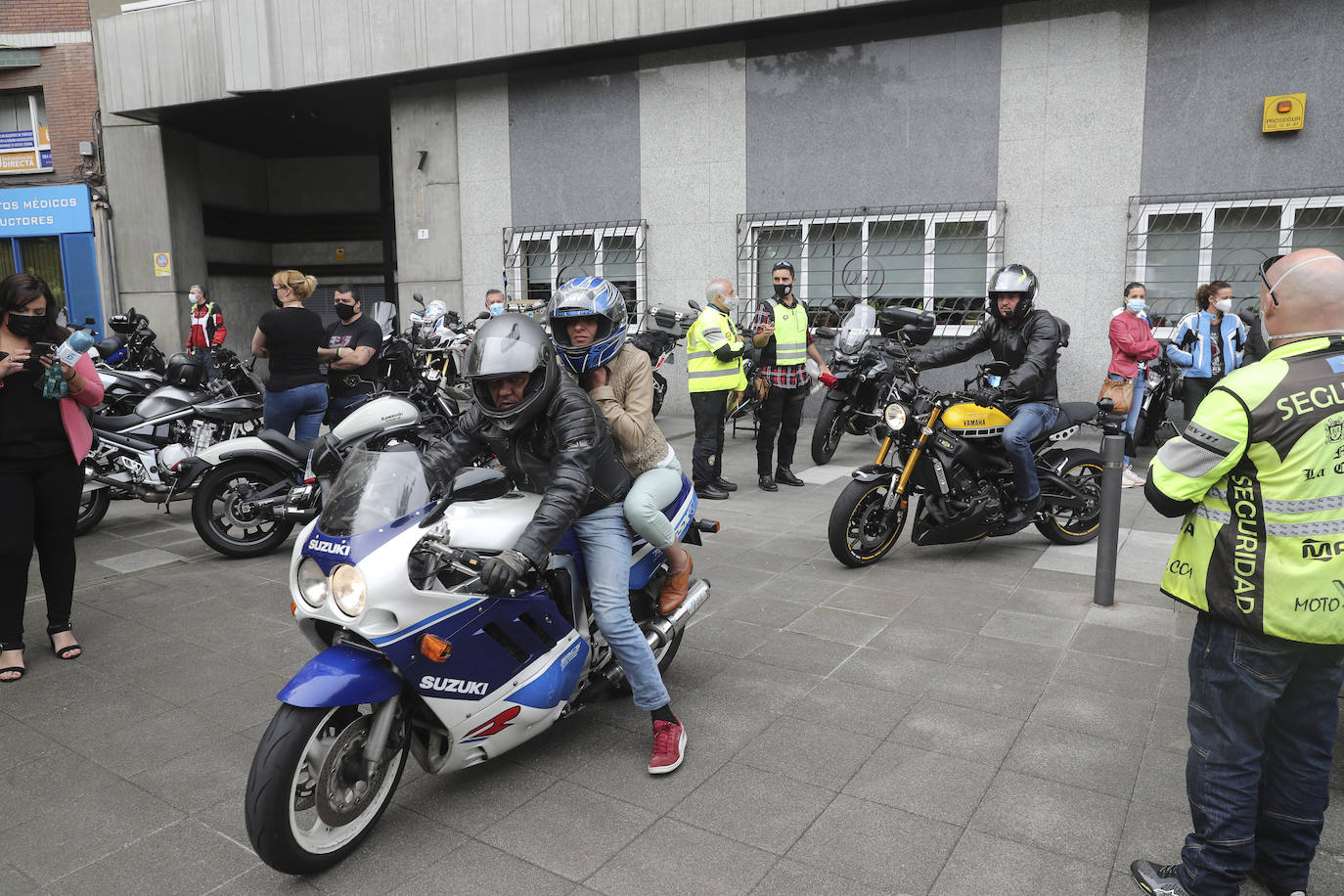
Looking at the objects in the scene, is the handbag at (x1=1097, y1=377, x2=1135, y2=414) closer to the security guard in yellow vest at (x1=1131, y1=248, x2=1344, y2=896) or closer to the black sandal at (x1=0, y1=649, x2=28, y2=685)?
the security guard in yellow vest at (x1=1131, y1=248, x2=1344, y2=896)

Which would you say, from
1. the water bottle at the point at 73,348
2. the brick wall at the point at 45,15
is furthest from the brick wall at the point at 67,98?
the water bottle at the point at 73,348

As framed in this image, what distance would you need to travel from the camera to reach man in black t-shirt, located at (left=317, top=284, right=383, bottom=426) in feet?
26.6

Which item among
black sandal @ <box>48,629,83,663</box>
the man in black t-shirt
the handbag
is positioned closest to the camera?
black sandal @ <box>48,629,83,663</box>

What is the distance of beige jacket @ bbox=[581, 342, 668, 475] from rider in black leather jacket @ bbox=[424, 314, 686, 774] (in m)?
0.21

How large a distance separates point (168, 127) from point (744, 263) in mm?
13309

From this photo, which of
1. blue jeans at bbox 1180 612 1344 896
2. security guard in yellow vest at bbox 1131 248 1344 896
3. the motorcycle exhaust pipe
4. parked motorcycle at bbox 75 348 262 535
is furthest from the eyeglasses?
parked motorcycle at bbox 75 348 262 535

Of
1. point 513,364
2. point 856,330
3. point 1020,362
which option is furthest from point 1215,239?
point 513,364

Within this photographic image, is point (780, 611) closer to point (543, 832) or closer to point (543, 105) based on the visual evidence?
Answer: point (543, 832)

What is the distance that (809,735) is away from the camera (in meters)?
3.80

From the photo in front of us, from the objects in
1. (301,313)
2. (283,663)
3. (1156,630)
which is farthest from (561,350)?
(301,313)

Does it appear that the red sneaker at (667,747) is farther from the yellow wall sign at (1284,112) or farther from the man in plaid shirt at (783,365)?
the yellow wall sign at (1284,112)

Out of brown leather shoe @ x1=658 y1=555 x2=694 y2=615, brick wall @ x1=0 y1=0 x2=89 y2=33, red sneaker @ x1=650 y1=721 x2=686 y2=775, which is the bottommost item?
red sneaker @ x1=650 y1=721 x2=686 y2=775

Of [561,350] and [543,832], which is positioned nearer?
[543,832]

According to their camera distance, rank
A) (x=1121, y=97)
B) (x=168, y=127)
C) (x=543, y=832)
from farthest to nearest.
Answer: (x=168, y=127) < (x=1121, y=97) < (x=543, y=832)
